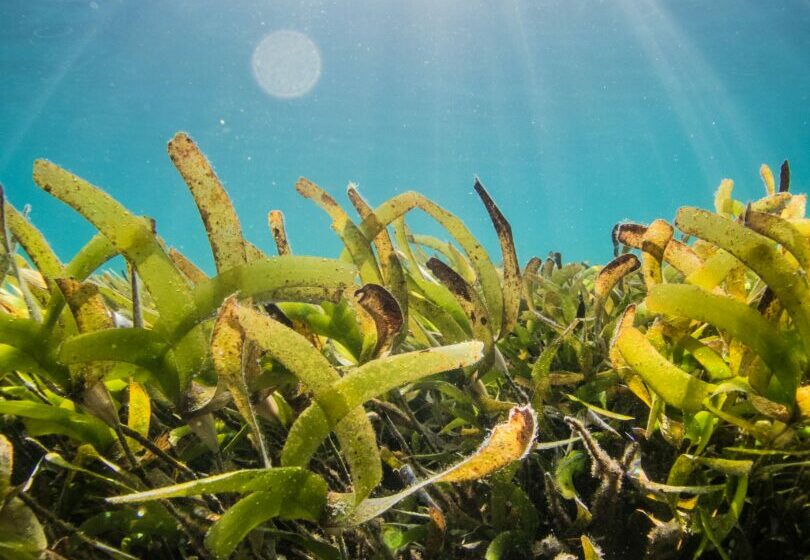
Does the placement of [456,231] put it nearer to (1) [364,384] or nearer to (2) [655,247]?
(2) [655,247]

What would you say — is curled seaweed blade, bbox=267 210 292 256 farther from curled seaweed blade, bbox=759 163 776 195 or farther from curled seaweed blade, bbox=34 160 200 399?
curled seaweed blade, bbox=759 163 776 195

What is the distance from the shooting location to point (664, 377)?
61 centimetres

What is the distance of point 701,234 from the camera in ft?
2.21

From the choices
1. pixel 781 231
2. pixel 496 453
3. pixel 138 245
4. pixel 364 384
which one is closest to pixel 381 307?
pixel 364 384

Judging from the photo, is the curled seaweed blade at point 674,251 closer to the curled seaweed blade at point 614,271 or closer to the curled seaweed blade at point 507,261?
the curled seaweed blade at point 614,271

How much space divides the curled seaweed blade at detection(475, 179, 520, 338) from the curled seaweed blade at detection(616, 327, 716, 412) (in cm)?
29

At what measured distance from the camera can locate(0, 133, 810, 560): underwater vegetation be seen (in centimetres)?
51

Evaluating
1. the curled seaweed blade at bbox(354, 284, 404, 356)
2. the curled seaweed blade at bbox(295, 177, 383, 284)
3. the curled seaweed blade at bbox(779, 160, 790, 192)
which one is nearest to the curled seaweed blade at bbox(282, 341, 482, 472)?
the curled seaweed blade at bbox(354, 284, 404, 356)

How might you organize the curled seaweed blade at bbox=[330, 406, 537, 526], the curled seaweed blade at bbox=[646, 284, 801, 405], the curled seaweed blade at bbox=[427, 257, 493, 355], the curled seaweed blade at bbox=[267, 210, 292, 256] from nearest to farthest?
the curled seaweed blade at bbox=[330, 406, 537, 526], the curled seaweed blade at bbox=[646, 284, 801, 405], the curled seaweed blade at bbox=[427, 257, 493, 355], the curled seaweed blade at bbox=[267, 210, 292, 256]

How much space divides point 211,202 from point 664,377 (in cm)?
68

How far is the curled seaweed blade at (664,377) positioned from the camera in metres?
0.61

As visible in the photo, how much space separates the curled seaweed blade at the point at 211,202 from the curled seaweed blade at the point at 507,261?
0.44m

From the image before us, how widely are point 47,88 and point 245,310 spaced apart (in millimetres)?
63605

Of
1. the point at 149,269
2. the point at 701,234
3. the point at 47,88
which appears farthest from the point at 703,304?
the point at 47,88
